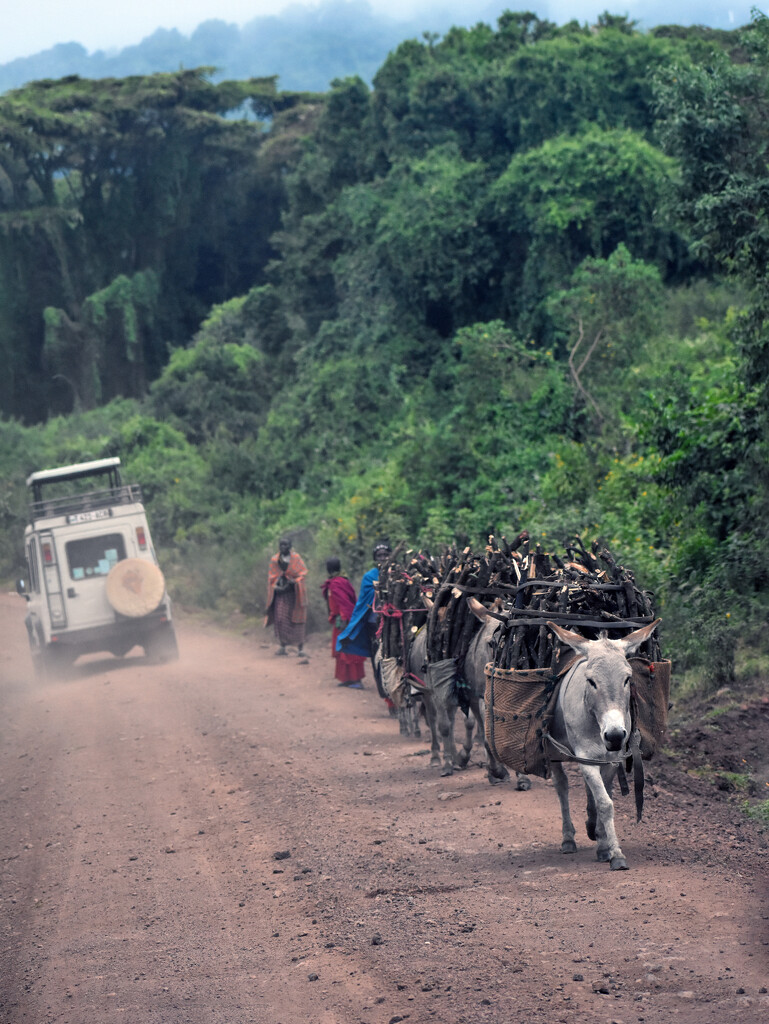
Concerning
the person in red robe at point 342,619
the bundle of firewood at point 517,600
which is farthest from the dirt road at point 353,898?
the person in red robe at point 342,619

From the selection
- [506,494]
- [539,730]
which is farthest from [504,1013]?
[506,494]

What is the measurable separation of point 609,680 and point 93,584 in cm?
1223

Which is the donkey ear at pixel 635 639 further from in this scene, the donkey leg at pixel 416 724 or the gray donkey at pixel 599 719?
the donkey leg at pixel 416 724

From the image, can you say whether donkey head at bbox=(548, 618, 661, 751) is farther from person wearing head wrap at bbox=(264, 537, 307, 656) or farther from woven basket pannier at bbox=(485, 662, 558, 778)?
person wearing head wrap at bbox=(264, 537, 307, 656)

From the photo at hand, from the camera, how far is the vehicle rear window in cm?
1633

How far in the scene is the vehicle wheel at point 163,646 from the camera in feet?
54.7

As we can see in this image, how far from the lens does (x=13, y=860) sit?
292 inches

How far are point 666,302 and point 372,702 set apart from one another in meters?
11.9

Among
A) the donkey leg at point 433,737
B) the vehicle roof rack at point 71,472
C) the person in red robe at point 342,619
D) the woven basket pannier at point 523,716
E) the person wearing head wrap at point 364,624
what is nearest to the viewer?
the woven basket pannier at point 523,716

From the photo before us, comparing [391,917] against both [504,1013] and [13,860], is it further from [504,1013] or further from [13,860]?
[13,860]

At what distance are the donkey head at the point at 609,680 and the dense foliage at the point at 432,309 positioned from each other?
191 inches

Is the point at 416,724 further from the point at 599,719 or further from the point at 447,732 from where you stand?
the point at 599,719

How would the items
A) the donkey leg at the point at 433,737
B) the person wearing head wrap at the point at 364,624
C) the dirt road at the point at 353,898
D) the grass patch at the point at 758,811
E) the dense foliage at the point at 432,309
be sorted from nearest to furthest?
the dirt road at the point at 353,898 → the grass patch at the point at 758,811 → the donkey leg at the point at 433,737 → the dense foliage at the point at 432,309 → the person wearing head wrap at the point at 364,624

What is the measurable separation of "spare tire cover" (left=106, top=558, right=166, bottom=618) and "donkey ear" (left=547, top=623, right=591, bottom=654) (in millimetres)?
11093
